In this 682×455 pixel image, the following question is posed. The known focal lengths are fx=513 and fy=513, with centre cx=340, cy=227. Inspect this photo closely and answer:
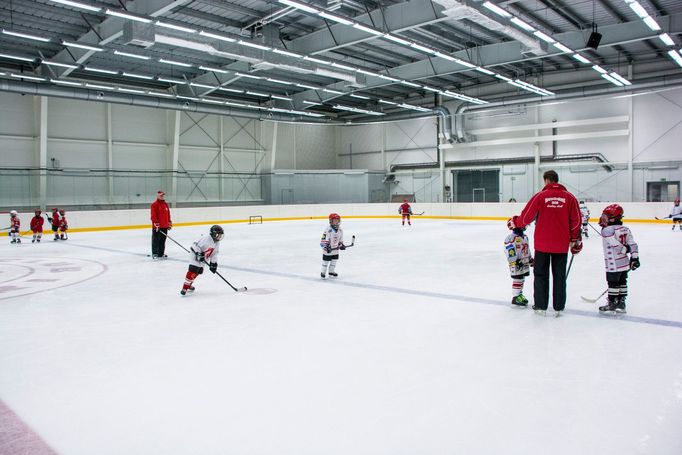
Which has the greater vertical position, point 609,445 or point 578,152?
point 578,152

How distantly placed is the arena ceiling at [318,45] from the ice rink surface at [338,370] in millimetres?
7907

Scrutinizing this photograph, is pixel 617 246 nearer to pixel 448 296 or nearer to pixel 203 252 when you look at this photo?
pixel 448 296

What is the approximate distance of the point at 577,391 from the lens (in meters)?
3.24

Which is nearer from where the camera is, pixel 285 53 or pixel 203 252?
pixel 203 252

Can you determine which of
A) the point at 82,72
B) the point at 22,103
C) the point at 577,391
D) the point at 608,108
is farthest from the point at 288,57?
the point at 608,108

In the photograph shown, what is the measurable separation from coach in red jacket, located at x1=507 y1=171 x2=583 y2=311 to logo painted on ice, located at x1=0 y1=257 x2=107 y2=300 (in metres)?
6.64

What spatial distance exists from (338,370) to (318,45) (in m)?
15.0

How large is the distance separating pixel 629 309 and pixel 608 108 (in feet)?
78.0

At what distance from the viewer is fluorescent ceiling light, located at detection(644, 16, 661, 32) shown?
45.8 feet

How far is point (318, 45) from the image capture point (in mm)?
16938

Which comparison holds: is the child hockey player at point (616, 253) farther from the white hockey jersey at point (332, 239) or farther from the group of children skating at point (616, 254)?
the white hockey jersey at point (332, 239)

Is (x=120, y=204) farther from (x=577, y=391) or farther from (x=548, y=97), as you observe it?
(x=577, y=391)

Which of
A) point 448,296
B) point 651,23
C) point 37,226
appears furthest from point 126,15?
point 651,23

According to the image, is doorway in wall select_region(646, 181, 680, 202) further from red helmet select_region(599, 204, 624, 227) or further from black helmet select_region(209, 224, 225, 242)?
black helmet select_region(209, 224, 225, 242)
